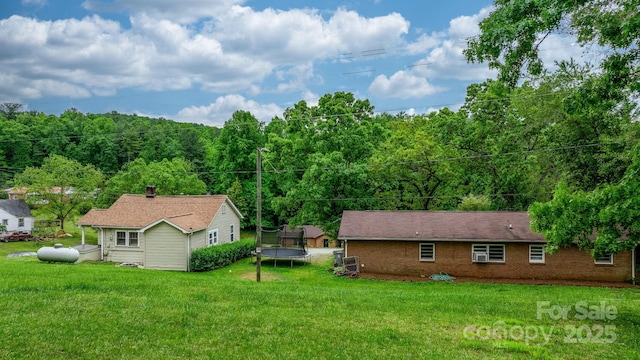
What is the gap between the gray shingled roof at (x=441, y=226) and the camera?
2253cm

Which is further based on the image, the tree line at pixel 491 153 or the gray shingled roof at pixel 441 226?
the gray shingled roof at pixel 441 226

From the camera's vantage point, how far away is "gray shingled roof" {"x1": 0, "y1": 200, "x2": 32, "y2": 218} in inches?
1820

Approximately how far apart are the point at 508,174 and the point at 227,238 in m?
20.2

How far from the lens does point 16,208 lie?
4728 centimetres

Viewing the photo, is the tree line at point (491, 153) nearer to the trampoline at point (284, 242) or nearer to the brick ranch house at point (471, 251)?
the trampoline at point (284, 242)

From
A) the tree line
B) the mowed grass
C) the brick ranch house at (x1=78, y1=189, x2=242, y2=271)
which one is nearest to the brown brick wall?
the tree line

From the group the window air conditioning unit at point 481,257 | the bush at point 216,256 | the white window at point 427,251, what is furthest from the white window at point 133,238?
the window air conditioning unit at point 481,257

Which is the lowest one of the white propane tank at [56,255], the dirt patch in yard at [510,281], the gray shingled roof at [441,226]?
the dirt patch in yard at [510,281]

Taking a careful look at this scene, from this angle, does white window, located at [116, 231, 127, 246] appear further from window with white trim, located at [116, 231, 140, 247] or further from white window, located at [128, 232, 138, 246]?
white window, located at [128, 232, 138, 246]

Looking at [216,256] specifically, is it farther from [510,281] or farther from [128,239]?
[510,281]

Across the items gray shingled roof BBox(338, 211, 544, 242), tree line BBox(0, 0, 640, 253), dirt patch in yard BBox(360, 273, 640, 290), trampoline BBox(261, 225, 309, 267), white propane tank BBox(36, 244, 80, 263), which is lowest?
dirt patch in yard BBox(360, 273, 640, 290)

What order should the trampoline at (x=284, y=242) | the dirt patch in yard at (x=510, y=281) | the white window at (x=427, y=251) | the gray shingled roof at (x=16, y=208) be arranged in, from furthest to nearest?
1. the gray shingled roof at (x=16, y=208)
2. the trampoline at (x=284, y=242)
3. the white window at (x=427, y=251)
4. the dirt patch in yard at (x=510, y=281)

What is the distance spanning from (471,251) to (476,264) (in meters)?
0.73

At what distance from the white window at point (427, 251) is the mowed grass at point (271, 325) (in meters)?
10.3
